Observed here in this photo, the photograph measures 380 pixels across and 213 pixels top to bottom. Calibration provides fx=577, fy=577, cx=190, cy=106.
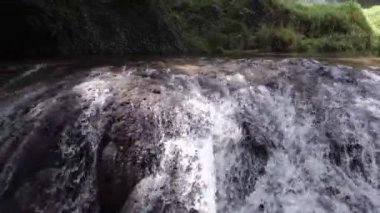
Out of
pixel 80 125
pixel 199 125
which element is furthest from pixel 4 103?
pixel 199 125

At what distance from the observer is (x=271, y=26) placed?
44.9ft

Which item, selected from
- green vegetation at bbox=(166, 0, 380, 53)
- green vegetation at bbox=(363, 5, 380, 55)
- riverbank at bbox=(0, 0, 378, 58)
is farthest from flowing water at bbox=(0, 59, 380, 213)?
green vegetation at bbox=(363, 5, 380, 55)

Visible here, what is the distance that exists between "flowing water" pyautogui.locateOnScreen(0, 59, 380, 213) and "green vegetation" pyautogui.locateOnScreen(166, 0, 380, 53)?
4530 millimetres

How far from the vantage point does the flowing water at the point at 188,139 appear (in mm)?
5277

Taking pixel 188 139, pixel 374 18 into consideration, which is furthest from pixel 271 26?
pixel 188 139

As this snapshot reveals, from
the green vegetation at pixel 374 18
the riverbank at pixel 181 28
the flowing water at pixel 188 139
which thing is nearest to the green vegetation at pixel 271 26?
the riverbank at pixel 181 28

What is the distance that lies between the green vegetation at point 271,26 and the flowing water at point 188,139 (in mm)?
4530

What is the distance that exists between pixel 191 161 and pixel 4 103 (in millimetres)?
2011

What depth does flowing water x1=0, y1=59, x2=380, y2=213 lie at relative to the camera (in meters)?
5.28

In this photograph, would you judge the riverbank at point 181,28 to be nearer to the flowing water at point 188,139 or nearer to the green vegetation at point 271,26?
the green vegetation at point 271,26

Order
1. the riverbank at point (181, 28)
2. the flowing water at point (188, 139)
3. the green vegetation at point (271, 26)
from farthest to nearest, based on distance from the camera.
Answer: the green vegetation at point (271, 26) < the riverbank at point (181, 28) < the flowing water at point (188, 139)

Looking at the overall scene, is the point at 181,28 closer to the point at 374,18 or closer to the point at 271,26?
the point at 271,26

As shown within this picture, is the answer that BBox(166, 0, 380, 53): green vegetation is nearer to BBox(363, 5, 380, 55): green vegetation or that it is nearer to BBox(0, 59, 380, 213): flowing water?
BBox(363, 5, 380, 55): green vegetation

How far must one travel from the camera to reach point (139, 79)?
6262 millimetres
